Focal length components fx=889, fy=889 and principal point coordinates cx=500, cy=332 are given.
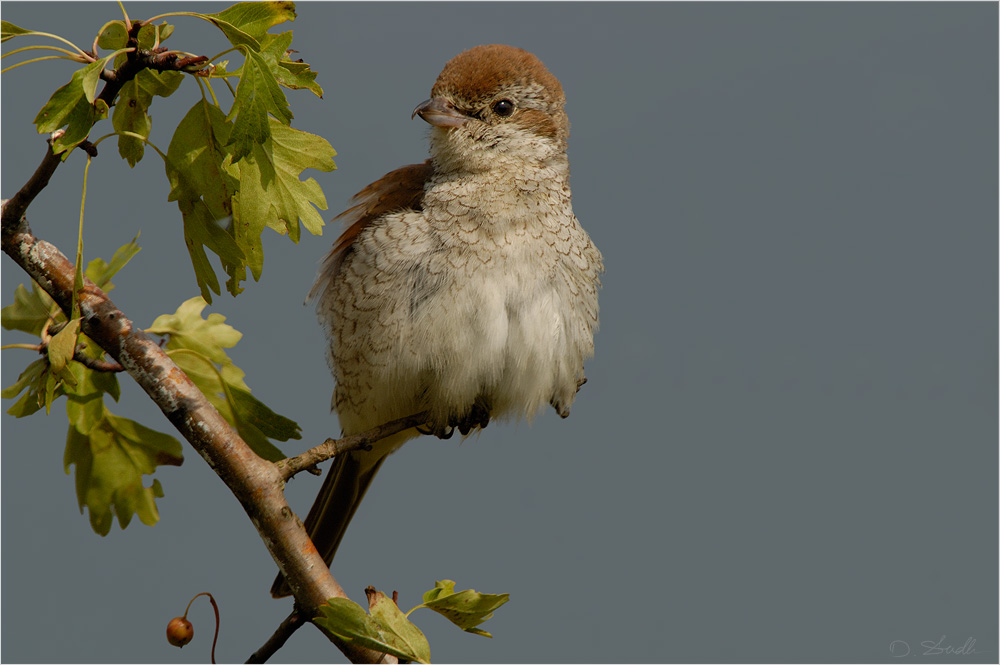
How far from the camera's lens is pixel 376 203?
3.37 meters

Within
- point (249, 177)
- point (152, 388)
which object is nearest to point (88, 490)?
point (152, 388)

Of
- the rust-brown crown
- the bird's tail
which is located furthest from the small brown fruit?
the rust-brown crown

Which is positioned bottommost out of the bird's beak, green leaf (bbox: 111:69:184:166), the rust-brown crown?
green leaf (bbox: 111:69:184:166)

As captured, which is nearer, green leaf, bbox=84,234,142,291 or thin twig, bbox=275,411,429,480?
thin twig, bbox=275,411,429,480

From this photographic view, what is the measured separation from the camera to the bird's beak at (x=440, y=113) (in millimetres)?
3221

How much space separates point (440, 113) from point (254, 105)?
3.74ft

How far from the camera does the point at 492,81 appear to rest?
129 inches

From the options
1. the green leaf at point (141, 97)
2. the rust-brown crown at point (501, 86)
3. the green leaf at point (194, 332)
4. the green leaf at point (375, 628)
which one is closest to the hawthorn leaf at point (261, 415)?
the green leaf at point (194, 332)

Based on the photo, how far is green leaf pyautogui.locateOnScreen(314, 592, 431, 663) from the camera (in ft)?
7.50

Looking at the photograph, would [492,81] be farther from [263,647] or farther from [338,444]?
[263,647]

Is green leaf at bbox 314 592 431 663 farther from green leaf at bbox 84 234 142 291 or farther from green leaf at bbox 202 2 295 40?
green leaf at bbox 202 2 295 40

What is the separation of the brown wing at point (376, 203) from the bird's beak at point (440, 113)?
0.66ft

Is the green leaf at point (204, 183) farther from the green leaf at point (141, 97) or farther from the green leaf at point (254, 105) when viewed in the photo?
the green leaf at point (254, 105)

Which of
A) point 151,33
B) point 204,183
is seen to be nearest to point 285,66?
point 151,33
